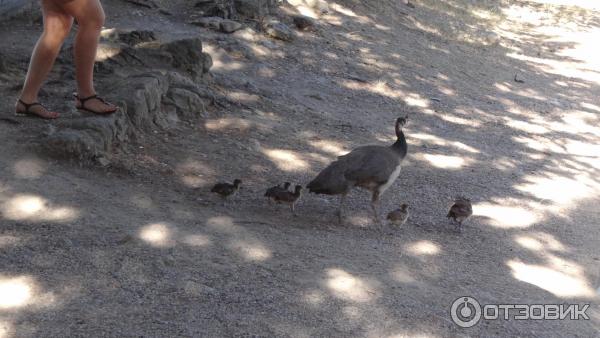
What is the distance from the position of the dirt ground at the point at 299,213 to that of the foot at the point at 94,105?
414 millimetres

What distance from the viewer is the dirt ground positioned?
4227 mm

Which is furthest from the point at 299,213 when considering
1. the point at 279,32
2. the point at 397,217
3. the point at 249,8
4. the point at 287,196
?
Result: the point at 249,8

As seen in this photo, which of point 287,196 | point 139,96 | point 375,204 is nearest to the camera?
point 287,196

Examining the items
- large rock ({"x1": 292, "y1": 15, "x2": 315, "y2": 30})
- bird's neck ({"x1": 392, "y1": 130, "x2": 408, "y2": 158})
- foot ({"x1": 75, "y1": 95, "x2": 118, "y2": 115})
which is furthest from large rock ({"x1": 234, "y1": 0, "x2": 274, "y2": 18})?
foot ({"x1": 75, "y1": 95, "x2": 118, "y2": 115})

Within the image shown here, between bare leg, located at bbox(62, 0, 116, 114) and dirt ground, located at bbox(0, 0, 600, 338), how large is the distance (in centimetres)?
Result: 52

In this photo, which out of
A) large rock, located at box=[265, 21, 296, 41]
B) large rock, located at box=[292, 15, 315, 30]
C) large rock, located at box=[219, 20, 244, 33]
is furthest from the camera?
large rock, located at box=[292, 15, 315, 30]

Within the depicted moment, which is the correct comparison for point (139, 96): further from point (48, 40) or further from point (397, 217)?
point (397, 217)

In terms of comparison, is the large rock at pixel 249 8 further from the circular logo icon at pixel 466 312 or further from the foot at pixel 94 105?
the circular logo icon at pixel 466 312

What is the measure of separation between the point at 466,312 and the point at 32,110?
14.2 feet

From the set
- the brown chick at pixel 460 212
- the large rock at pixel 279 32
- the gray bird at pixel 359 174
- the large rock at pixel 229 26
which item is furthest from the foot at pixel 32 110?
the large rock at pixel 279 32

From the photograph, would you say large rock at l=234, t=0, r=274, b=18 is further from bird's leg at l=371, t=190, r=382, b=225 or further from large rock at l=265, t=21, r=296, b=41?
bird's leg at l=371, t=190, r=382, b=225

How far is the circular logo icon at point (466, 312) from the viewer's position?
4.52 meters

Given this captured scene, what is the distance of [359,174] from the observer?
20.8 feet

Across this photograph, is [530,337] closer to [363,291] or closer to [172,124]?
[363,291]
